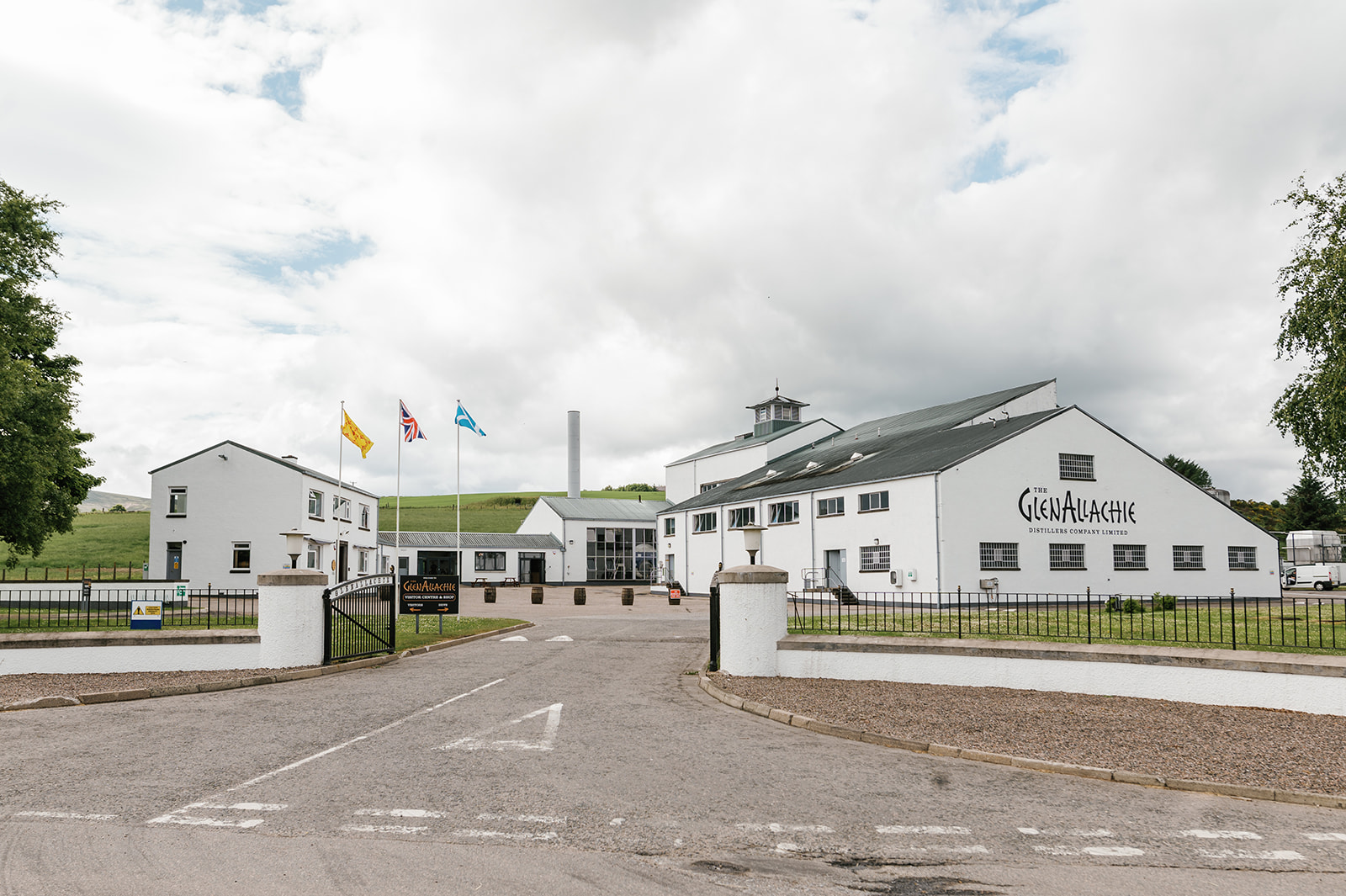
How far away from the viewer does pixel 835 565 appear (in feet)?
136

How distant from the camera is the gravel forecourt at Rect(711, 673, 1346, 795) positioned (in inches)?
347

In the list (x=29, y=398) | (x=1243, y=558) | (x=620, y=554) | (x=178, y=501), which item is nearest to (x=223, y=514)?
(x=178, y=501)

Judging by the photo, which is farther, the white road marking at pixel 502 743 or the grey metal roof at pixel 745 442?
the grey metal roof at pixel 745 442

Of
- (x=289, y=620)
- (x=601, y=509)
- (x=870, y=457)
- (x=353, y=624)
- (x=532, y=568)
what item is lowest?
(x=532, y=568)

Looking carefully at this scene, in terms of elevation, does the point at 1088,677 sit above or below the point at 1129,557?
below

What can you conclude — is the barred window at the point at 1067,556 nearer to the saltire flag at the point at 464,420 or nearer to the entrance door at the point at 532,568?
the saltire flag at the point at 464,420

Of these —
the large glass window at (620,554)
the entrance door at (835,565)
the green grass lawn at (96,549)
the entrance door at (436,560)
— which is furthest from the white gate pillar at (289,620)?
the large glass window at (620,554)

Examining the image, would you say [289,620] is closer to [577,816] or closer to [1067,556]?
[577,816]

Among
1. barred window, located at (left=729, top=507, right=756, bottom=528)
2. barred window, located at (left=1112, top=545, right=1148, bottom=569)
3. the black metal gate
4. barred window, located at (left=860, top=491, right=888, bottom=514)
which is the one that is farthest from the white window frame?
barred window, located at (left=1112, top=545, right=1148, bottom=569)

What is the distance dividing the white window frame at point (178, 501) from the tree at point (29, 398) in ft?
36.1

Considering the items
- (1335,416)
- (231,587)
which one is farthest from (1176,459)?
(231,587)

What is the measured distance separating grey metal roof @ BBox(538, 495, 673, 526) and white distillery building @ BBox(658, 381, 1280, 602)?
3023 centimetres

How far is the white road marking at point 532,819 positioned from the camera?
7020 mm

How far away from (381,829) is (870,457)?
136 ft
